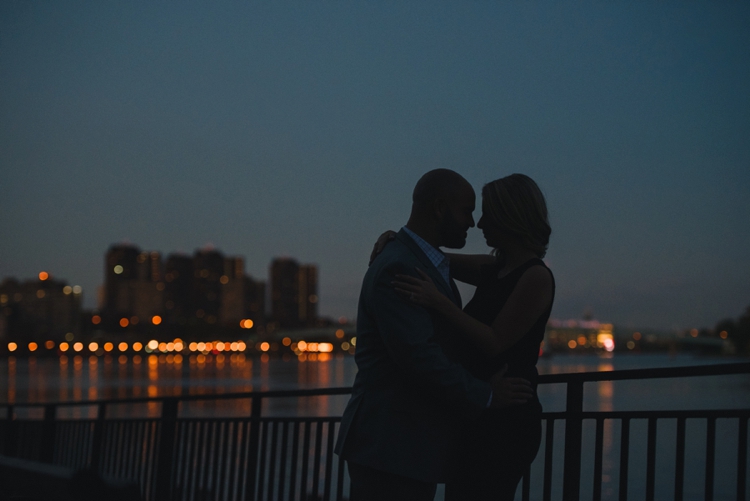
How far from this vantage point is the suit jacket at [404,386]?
8.49 feet

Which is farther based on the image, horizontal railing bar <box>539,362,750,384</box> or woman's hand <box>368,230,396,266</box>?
woman's hand <box>368,230,396,266</box>

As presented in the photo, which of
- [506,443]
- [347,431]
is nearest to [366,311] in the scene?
[347,431]

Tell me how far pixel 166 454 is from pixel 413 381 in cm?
418

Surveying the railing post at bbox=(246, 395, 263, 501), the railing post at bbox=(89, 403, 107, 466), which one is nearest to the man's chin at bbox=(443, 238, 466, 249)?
the railing post at bbox=(246, 395, 263, 501)

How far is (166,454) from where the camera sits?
6301 millimetres

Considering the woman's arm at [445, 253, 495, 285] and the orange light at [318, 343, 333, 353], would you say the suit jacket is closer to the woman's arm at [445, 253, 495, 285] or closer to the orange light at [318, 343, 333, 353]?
the woman's arm at [445, 253, 495, 285]

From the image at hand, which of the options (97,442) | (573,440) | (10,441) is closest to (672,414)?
(573,440)

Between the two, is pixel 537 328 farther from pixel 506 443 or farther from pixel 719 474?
pixel 719 474

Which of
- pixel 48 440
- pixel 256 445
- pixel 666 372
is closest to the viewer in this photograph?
pixel 666 372

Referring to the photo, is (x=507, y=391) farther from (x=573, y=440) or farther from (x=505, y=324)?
(x=573, y=440)

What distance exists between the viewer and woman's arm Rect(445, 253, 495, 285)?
3383 millimetres

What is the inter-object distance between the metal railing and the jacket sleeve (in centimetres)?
61

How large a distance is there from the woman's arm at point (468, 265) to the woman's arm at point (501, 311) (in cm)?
68

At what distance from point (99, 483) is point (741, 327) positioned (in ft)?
426
